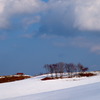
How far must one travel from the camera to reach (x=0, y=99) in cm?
898

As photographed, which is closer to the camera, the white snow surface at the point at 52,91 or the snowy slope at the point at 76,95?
the snowy slope at the point at 76,95

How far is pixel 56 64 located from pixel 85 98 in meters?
16.2

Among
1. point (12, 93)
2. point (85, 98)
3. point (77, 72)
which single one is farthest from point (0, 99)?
point (77, 72)

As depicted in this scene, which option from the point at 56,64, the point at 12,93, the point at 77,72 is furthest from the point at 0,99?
the point at 77,72

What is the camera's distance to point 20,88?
38.9 ft

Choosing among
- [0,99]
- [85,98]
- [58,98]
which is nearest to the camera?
[85,98]

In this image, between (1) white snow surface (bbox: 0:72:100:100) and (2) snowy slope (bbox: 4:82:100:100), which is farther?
(1) white snow surface (bbox: 0:72:100:100)

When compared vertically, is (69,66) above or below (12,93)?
above

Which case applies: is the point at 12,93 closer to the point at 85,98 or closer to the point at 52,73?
the point at 85,98

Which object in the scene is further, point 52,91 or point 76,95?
point 52,91

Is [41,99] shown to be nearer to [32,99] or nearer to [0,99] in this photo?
[32,99]

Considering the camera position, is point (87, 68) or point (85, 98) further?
point (87, 68)

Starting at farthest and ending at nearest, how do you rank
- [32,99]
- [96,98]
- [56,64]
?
1. [56,64]
2. [32,99]
3. [96,98]

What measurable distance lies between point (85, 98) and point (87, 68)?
1773 centimetres
